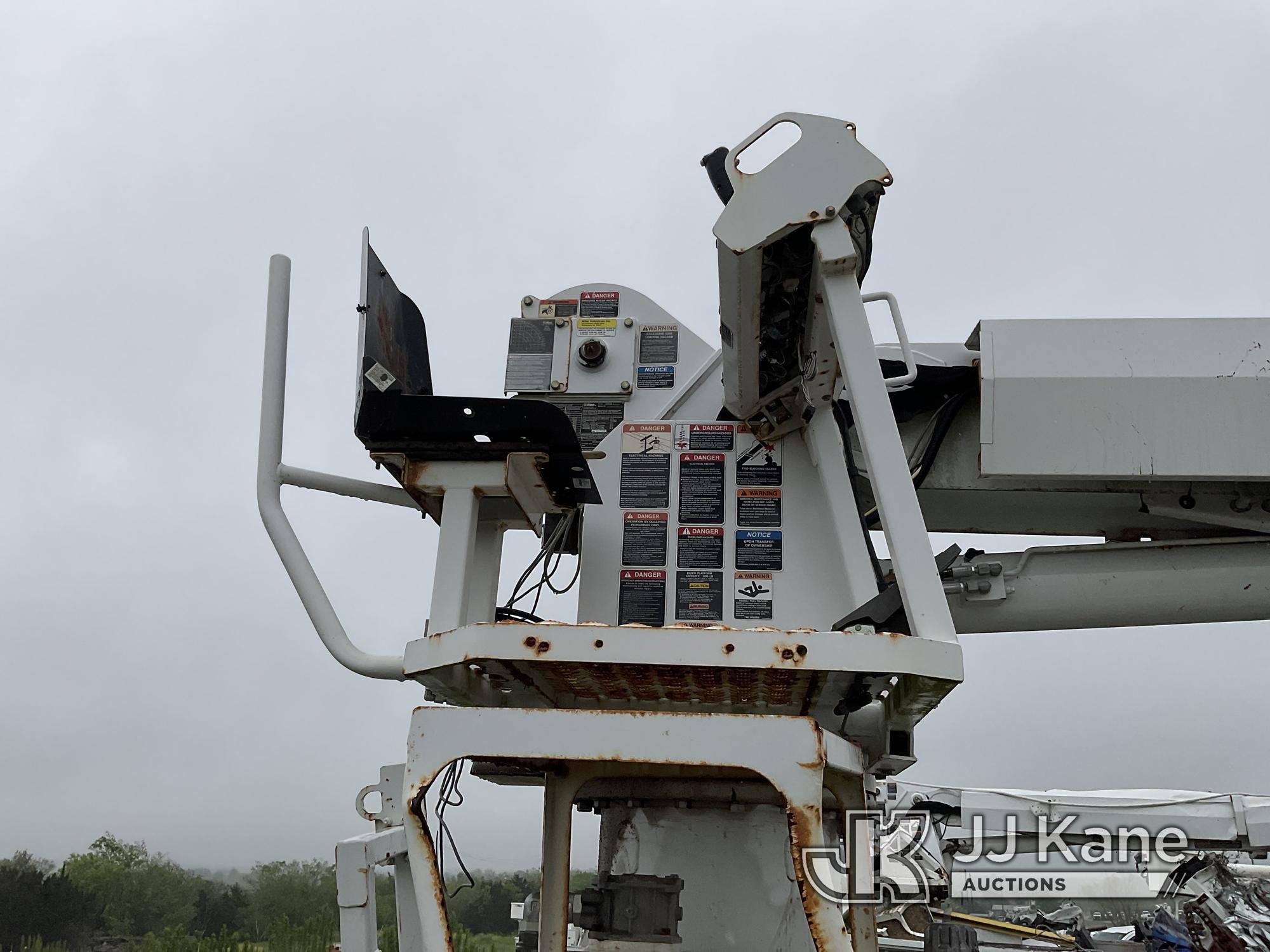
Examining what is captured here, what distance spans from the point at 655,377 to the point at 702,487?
567 millimetres

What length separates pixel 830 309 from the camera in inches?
118

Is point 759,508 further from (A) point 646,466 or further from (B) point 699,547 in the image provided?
(A) point 646,466

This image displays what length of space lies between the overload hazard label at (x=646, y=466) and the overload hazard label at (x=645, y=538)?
0.13 feet

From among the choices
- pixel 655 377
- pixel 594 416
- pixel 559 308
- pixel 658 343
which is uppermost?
pixel 559 308

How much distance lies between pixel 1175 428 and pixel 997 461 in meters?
0.60

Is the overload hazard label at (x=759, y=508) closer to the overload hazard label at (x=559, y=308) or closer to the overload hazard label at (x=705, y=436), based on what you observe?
the overload hazard label at (x=705, y=436)

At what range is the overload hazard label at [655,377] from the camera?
4.20 m

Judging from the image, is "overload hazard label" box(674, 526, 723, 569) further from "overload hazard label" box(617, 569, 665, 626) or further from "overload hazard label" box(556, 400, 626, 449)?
"overload hazard label" box(556, 400, 626, 449)

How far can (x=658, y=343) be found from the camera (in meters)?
4.27

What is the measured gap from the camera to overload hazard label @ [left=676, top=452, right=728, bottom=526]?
3842 mm

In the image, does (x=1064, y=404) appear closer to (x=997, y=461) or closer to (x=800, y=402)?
(x=997, y=461)

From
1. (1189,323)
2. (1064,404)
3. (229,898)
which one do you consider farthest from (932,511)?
(229,898)

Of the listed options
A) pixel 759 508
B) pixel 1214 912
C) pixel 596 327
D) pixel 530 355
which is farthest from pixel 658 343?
pixel 1214 912

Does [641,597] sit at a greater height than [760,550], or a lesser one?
lesser
